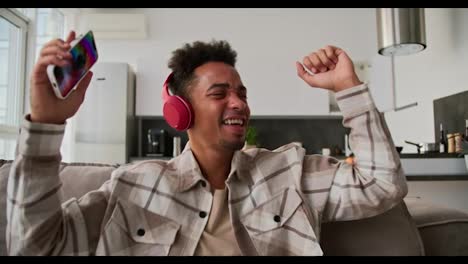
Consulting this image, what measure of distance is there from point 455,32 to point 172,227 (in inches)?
108

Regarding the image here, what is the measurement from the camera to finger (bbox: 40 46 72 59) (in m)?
0.74

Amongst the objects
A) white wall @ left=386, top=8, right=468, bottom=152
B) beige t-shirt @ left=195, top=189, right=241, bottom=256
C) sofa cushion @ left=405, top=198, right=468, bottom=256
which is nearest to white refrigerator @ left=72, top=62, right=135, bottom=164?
white wall @ left=386, top=8, right=468, bottom=152

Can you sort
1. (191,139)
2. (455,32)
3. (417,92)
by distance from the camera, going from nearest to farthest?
1. (191,139)
2. (455,32)
3. (417,92)

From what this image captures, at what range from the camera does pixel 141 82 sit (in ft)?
12.6

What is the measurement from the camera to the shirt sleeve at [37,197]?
773mm

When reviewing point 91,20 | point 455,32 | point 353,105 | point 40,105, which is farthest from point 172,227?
point 91,20

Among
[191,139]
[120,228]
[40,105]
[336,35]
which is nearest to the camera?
[40,105]

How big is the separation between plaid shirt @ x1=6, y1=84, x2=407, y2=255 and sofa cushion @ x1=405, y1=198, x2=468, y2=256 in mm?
157

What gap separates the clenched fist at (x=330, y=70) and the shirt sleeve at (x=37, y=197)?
0.64 metres

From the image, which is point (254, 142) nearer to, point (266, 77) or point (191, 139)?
point (266, 77)

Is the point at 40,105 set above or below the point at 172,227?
above

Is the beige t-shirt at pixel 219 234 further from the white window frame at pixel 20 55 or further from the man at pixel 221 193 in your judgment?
the white window frame at pixel 20 55

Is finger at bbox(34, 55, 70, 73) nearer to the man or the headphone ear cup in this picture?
the man

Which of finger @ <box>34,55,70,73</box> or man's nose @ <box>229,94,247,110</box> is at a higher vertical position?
finger @ <box>34,55,70,73</box>
